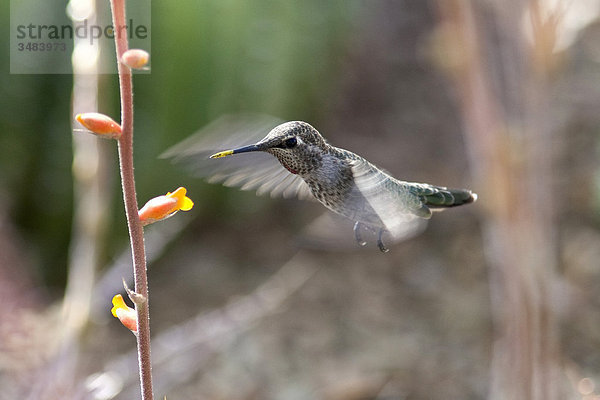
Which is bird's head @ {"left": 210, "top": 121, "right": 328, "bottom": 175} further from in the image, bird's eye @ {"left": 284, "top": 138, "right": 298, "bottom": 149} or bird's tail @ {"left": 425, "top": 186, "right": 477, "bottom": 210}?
bird's tail @ {"left": 425, "top": 186, "right": 477, "bottom": 210}

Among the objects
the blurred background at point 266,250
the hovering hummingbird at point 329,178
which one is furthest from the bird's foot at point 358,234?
the blurred background at point 266,250

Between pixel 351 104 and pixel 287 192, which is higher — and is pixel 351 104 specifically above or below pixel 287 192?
below

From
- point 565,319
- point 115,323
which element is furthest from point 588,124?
point 115,323

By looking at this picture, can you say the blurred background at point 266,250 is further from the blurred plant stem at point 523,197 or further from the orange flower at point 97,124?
the orange flower at point 97,124

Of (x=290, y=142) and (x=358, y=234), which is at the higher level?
(x=290, y=142)

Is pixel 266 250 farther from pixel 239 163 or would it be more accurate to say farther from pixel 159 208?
pixel 159 208

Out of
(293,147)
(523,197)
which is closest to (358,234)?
(293,147)

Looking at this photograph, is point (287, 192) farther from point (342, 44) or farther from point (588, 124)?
point (588, 124)
